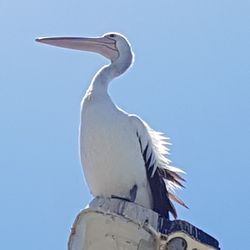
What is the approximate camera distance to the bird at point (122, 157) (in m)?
8.12

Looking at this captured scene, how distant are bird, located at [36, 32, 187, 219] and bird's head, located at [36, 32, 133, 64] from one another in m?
0.79

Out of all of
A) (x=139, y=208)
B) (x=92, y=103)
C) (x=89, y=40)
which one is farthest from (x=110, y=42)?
(x=139, y=208)

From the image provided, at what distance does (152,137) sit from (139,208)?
2.21m

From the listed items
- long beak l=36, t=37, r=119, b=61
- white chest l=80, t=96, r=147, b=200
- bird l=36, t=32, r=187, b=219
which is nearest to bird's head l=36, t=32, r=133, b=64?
long beak l=36, t=37, r=119, b=61

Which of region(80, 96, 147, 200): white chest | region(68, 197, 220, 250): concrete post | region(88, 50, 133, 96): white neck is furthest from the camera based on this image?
region(88, 50, 133, 96): white neck

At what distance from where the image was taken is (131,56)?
9.41m

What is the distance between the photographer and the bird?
26.6ft

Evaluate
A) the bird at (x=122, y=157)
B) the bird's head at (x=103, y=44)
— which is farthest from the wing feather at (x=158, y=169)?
the bird's head at (x=103, y=44)

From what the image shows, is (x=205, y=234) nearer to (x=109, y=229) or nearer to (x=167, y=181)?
(x=109, y=229)

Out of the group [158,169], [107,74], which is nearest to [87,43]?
[107,74]

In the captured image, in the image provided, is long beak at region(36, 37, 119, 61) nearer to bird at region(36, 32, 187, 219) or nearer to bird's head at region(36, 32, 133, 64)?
bird's head at region(36, 32, 133, 64)

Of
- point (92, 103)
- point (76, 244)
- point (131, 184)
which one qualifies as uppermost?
point (92, 103)

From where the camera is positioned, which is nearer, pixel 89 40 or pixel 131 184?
pixel 131 184

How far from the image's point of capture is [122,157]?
816 cm
